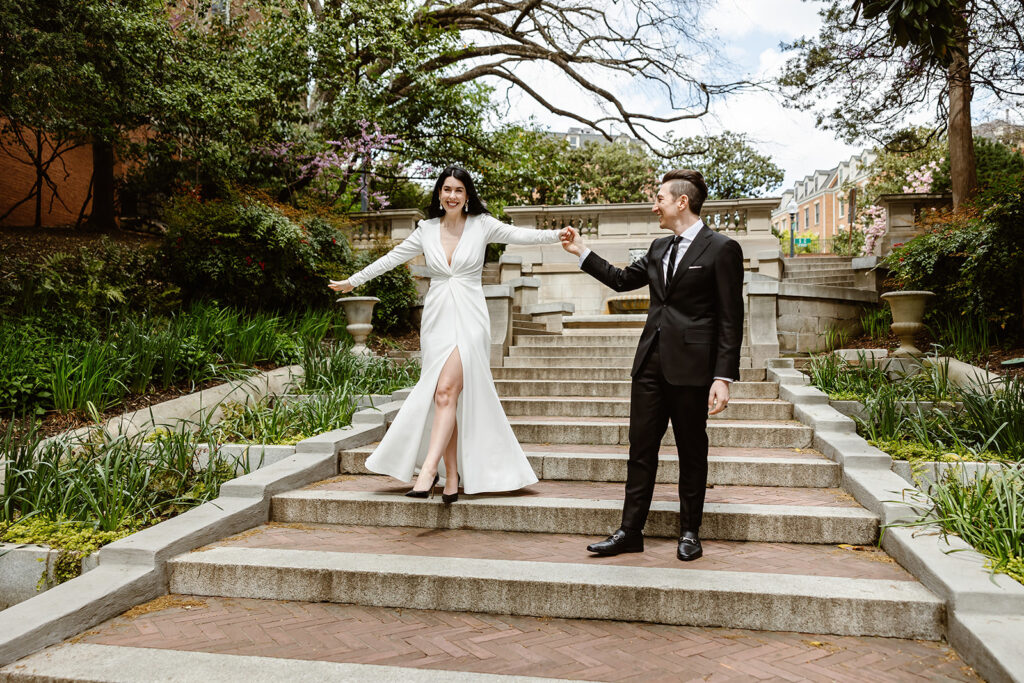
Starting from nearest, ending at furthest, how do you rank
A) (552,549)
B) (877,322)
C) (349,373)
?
(552,549) → (349,373) → (877,322)

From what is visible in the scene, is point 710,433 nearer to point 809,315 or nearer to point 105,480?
point 105,480

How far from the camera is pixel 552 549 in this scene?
393 cm

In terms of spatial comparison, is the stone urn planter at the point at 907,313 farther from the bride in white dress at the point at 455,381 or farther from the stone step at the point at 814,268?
the stone step at the point at 814,268

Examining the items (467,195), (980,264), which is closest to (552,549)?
(467,195)

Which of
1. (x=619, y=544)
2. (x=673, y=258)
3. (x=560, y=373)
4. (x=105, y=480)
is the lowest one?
(x=619, y=544)

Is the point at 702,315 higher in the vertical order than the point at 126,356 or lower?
higher

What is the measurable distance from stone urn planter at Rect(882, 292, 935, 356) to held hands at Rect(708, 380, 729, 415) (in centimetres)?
595

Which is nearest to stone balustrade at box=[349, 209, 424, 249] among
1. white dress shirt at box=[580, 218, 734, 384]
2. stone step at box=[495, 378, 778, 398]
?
stone step at box=[495, 378, 778, 398]

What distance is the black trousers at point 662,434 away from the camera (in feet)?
11.4

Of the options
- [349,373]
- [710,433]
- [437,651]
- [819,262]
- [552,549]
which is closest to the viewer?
[437,651]

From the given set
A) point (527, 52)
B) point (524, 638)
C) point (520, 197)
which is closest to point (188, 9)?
point (527, 52)

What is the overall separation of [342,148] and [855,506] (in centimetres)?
1400

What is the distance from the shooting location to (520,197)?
2002cm

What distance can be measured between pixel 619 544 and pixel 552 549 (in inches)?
17.2
